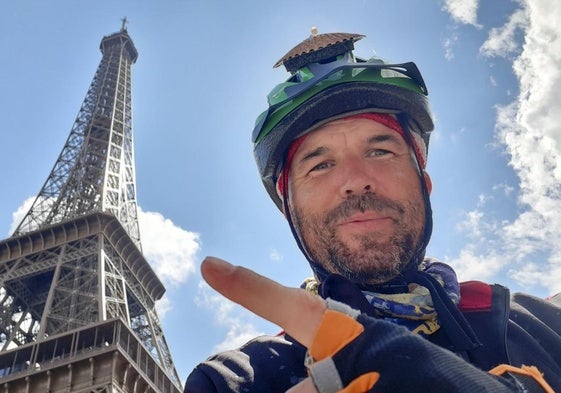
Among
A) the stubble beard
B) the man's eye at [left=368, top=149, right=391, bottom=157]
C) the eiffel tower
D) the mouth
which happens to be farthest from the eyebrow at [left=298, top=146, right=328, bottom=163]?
the eiffel tower

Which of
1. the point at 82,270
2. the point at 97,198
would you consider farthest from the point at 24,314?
the point at 97,198

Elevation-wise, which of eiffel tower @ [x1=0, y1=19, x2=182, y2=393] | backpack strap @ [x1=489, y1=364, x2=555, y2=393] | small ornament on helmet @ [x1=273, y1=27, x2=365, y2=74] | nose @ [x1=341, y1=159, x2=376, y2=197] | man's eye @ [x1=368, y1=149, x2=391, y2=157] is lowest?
backpack strap @ [x1=489, y1=364, x2=555, y2=393]

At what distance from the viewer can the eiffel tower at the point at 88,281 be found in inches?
884

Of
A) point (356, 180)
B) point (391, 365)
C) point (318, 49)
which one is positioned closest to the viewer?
point (391, 365)

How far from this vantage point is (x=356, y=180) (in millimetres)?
2852

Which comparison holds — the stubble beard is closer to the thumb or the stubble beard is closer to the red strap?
the red strap

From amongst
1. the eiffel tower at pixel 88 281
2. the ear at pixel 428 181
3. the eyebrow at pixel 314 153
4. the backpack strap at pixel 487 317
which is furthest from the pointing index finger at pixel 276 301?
the eiffel tower at pixel 88 281

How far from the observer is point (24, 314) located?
36156 millimetres

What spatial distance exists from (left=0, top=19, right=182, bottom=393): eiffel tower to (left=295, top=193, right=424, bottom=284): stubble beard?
828 inches

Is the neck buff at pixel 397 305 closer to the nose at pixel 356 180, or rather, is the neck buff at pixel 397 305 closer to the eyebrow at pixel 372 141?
the nose at pixel 356 180

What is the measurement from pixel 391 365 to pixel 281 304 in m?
0.35

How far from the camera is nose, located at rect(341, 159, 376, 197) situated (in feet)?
9.30

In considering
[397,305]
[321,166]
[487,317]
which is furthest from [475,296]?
[321,166]

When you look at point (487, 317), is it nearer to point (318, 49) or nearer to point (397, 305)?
point (397, 305)
